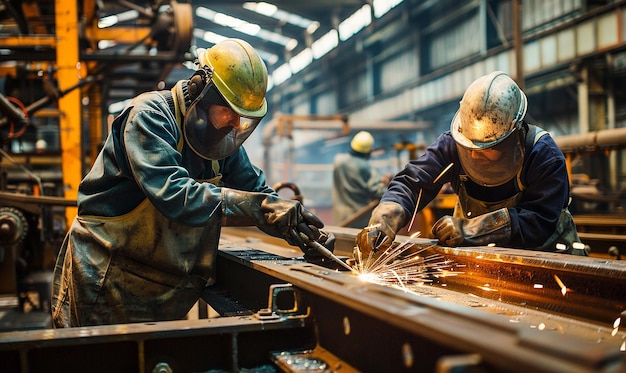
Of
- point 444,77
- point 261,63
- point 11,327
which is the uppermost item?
point 444,77

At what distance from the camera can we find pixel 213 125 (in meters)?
2.72

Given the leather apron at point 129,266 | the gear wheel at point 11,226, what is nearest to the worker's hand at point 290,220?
the leather apron at point 129,266

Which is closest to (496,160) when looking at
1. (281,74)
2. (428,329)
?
(428,329)

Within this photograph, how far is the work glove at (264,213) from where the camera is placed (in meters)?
2.45

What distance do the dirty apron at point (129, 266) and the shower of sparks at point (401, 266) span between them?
72 cm

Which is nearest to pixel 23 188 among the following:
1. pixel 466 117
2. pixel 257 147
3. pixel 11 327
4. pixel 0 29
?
pixel 11 327

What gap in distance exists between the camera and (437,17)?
17.9 meters

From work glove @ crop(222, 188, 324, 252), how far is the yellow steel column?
182 inches

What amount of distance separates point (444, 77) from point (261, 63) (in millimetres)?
14913

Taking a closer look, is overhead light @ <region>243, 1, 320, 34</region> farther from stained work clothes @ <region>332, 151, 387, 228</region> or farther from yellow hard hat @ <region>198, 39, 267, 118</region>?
yellow hard hat @ <region>198, 39, 267, 118</region>

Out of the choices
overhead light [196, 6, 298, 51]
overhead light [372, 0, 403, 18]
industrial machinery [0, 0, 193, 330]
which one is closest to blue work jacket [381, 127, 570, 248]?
industrial machinery [0, 0, 193, 330]

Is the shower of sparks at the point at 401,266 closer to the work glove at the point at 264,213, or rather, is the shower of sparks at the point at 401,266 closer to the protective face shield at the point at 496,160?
the work glove at the point at 264,213

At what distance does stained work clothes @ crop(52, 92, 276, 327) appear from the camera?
2.53m

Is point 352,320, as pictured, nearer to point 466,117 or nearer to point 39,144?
point 466,117
